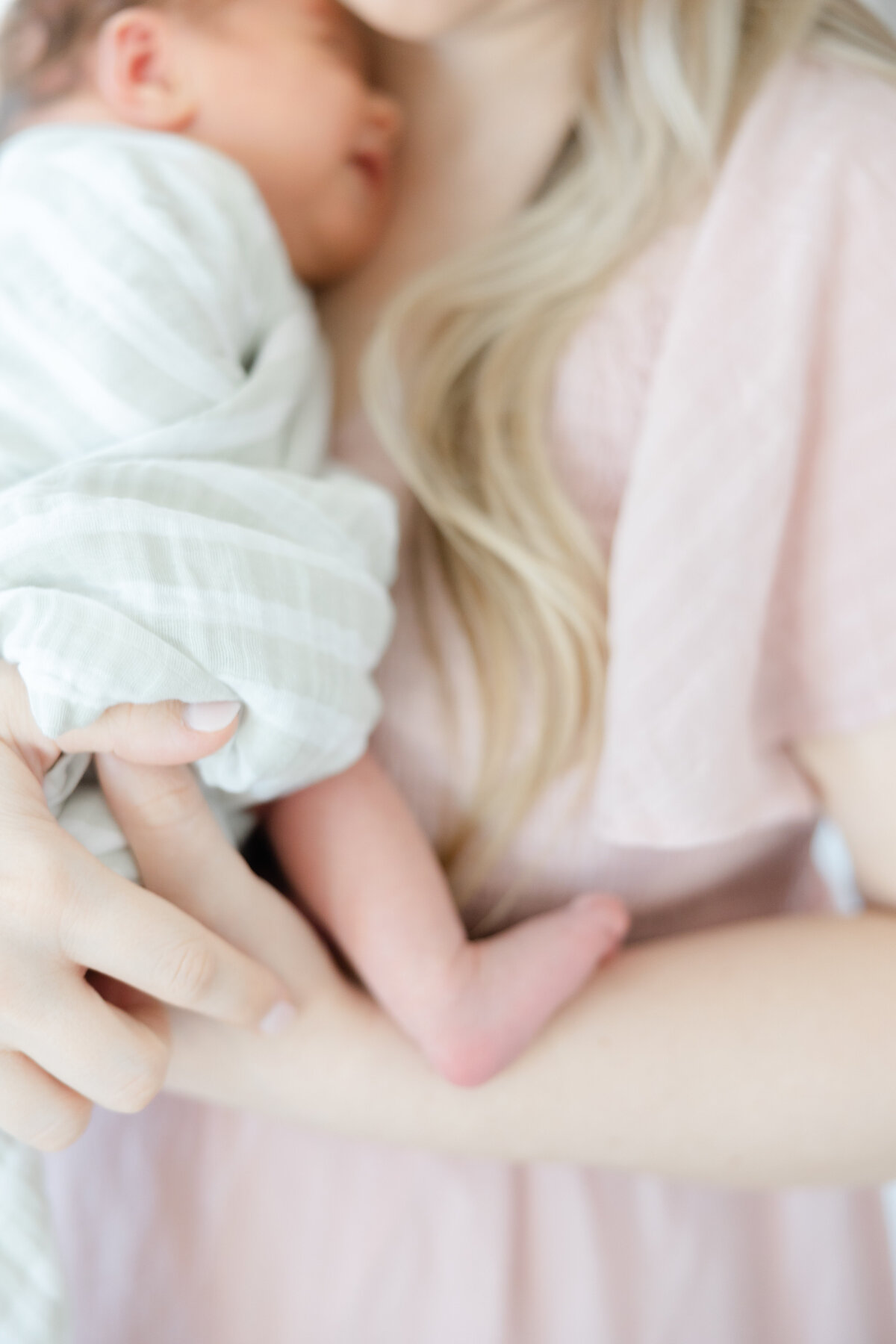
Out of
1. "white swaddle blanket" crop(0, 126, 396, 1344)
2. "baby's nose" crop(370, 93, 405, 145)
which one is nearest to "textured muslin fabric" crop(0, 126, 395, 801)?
"white swaddle blanket" crop(0, 126, 396, 1344)

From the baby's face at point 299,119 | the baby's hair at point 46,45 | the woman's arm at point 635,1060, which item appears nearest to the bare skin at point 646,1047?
the woman's arm at point 635,1060

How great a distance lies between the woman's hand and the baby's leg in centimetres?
10

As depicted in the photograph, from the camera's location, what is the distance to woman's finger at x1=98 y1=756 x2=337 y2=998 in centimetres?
55

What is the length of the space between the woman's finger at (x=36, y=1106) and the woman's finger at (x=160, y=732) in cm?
19

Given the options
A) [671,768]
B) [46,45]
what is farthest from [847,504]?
[46,45]

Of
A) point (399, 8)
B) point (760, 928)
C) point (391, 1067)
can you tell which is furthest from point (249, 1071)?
point (399, 8)

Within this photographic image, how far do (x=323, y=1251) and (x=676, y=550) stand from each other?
540mm

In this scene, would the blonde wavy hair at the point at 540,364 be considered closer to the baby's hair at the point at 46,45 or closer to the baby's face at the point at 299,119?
the baby's face at the point at 299,119

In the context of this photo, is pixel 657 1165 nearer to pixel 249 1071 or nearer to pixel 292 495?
pixel 249 1071

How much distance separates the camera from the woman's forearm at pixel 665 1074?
0.57m

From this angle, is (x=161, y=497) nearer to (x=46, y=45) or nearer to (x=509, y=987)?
(x=509, y=987)

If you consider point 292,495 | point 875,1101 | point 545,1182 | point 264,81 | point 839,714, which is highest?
point 264,81

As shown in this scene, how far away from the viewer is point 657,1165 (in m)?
0.59

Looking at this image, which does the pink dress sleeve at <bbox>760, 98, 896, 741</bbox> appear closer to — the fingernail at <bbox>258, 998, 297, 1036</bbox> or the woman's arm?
the woman's arm
